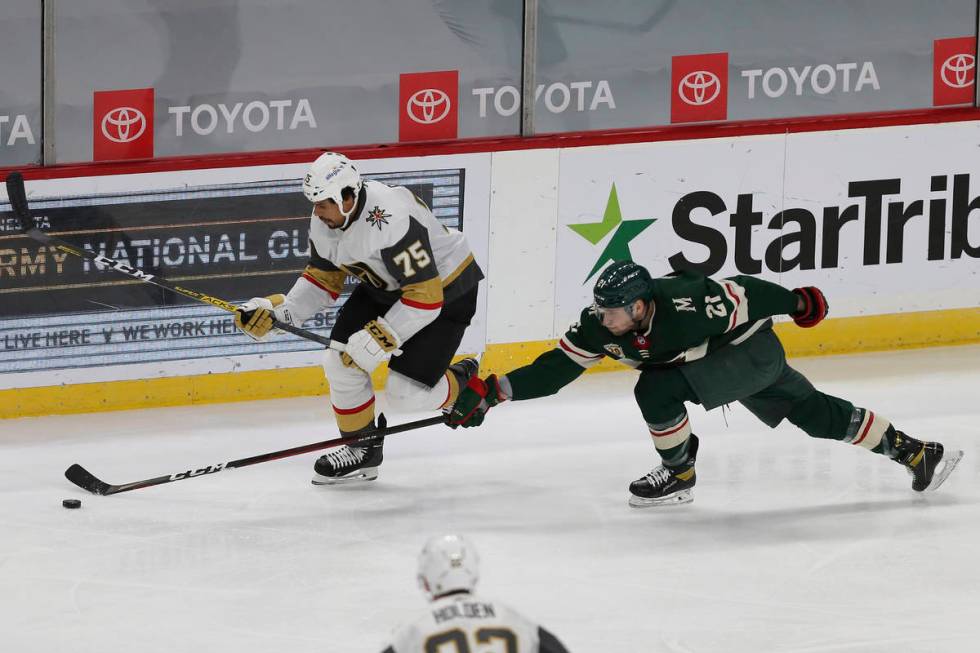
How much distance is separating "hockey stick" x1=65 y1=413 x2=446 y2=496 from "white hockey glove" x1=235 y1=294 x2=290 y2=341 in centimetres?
36

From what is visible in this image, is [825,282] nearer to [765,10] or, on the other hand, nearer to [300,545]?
[765,10]

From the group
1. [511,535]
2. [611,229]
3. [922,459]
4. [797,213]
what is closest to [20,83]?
[611,229]

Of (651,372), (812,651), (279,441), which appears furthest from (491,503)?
(812,651)

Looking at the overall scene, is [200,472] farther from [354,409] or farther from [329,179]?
[329,179]

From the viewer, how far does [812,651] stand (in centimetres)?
357

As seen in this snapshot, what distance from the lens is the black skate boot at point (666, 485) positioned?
469 centimetres

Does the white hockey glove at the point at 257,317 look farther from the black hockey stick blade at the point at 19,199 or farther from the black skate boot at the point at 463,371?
the black hockey stick blade at the point at 19,199

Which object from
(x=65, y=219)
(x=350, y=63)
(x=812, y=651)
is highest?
(x=350, y=63)

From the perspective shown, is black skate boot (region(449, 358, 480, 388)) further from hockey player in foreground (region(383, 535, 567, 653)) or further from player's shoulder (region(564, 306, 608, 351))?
hockey player in foreground (region(383, 535, 567, 653))

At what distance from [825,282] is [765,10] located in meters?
Answer: 1.12

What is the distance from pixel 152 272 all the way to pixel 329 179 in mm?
1492

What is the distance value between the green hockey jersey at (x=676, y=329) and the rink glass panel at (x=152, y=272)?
162 centimetres

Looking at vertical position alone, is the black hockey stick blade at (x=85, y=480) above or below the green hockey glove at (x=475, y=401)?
below

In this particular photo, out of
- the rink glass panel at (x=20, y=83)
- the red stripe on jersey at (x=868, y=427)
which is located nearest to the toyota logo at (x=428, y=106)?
the rink glass panel at (x=20, y=83)
